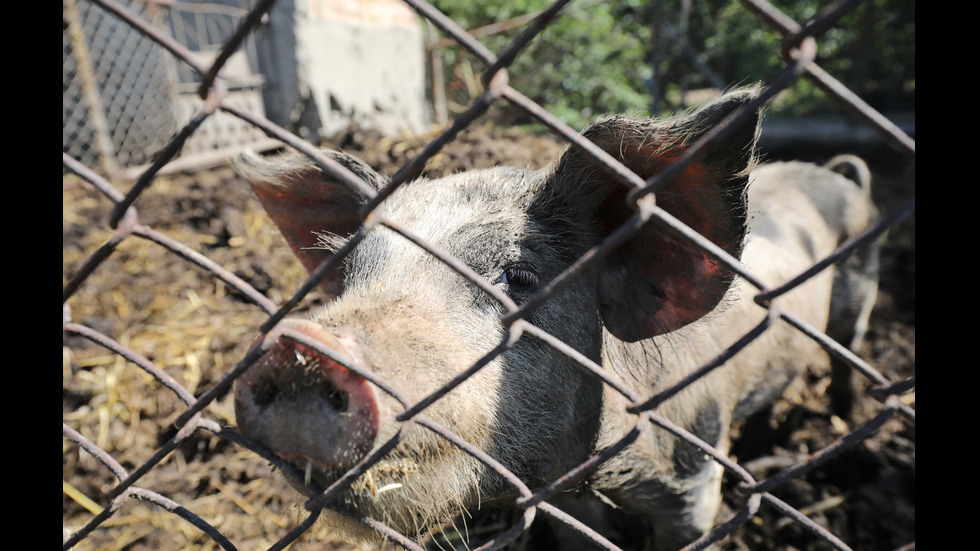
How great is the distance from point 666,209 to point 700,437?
1.46 m

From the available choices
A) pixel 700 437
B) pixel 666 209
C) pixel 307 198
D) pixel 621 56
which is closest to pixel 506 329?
pixel 666 209

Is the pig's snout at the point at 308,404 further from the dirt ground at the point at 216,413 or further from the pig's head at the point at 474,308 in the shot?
the dirt ground at the point at 216,413

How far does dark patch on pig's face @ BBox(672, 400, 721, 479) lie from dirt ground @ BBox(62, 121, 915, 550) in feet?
2.66

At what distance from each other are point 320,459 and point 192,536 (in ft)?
6.55

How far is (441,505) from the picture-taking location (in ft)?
5.14

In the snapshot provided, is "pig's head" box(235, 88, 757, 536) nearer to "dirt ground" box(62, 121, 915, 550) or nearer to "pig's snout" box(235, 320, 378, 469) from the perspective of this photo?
"pig's snout" box(235, 320, 378, 469)

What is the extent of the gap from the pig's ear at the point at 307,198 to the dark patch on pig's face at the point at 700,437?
1630 millimetres

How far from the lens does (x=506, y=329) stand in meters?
1.41

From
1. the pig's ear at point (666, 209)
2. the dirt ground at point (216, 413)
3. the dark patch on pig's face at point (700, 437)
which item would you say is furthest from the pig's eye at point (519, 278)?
the dark patch on pig's face at point (700, 437)

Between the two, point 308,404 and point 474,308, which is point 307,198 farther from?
point 308,404
